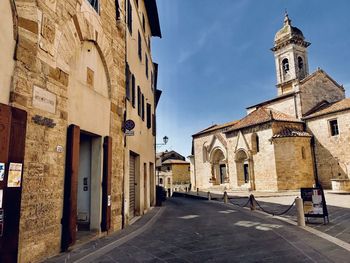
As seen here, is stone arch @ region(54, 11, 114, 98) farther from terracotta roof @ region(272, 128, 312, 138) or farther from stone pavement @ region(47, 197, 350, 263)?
terracotta roof @ region(272, 128, 312, 138)

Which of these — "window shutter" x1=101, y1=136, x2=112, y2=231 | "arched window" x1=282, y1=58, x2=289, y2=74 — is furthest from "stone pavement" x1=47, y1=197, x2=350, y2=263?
"arched window" x1=282, y1=58, x2=289, y2=74

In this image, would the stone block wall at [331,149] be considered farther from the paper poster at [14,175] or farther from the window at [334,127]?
the paper poster at [14,175]

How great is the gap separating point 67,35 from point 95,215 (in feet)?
14.8

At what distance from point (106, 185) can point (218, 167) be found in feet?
93.6

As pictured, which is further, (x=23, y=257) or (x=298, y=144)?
(x=298, y=144)

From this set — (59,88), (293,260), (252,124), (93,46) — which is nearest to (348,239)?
(293,260)

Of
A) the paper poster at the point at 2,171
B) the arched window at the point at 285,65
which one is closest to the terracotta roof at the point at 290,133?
the arched window at the point at 285,65

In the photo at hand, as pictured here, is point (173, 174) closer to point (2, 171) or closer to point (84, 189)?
point (84, 189)

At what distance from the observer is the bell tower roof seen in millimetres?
35531

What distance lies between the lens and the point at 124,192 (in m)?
8.58

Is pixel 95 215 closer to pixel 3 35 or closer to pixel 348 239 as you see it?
pixel 3 35

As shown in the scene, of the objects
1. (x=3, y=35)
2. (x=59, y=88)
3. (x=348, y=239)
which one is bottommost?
(x=348, y=239)

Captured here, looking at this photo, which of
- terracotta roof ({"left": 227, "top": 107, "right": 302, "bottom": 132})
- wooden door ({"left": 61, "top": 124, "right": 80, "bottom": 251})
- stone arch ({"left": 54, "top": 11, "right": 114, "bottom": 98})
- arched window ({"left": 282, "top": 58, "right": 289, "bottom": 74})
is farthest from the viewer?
arched window ({"left": 282, "top": 58, "right": 289, "bottom": 74})

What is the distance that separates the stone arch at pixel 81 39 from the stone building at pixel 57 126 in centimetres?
2
